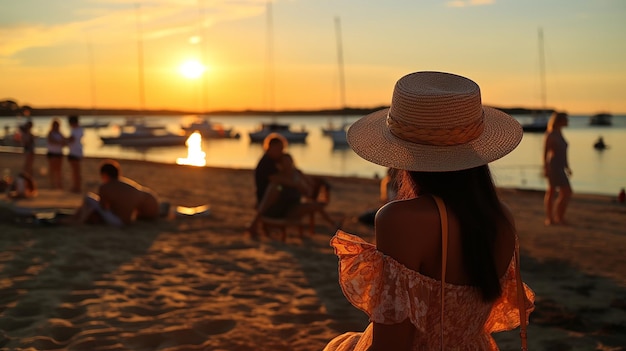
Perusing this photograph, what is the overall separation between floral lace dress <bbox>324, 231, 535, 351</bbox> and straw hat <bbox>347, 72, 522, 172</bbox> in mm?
286

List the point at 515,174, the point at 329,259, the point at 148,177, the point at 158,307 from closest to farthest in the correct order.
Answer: the point at 158,307, the point at 329,259, the point at 148,177, the point at 515,174

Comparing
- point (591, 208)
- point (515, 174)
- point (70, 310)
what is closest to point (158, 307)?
point (70, 310)

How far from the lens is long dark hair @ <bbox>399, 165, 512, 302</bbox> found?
1.79 metres

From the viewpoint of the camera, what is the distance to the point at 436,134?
1856 mm

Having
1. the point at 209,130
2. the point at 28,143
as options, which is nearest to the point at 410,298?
the point at 28,143

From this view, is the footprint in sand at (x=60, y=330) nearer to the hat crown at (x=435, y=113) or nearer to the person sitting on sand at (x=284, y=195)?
the hat crown at (x=435, y=113)

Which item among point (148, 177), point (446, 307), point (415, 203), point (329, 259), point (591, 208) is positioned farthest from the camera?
point (148, 177)

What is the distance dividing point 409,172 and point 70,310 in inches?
149

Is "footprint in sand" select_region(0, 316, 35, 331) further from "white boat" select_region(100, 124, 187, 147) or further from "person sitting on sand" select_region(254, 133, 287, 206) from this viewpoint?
"white boat" select_region(100, 124, 187, 147)

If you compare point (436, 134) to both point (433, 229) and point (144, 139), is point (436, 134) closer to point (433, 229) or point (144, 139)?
point (433, 229)

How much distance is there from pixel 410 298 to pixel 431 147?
0.44m

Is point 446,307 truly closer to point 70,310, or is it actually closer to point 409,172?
point 409,172

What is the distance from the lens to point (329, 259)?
6.96 meters

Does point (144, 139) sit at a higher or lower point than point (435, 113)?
higher
